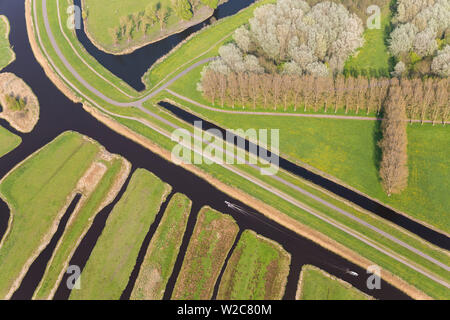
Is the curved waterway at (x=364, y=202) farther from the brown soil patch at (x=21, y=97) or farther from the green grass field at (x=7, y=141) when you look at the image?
the green grass field at (x=7, y=141)

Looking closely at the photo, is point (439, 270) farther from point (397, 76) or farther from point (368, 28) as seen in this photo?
point (368, 28)

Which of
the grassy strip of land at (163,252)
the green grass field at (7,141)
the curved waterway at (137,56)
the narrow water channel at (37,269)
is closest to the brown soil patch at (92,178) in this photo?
the narrow water channel at (37,269)

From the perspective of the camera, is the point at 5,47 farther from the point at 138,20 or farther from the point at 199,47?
the point at 199,47

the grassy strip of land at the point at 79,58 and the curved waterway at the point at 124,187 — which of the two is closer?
the curved waterway at the point at 124,187

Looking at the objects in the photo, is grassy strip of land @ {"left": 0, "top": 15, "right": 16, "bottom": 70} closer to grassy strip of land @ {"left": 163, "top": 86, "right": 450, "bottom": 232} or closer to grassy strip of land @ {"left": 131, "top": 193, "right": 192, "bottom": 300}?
grassy strip of land @ {"left": 163, "top": 86, "right": 450, "bottom": 232}

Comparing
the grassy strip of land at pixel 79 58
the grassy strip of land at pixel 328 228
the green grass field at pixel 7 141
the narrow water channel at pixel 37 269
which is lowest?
the narrow water channel at pixel 37 269
